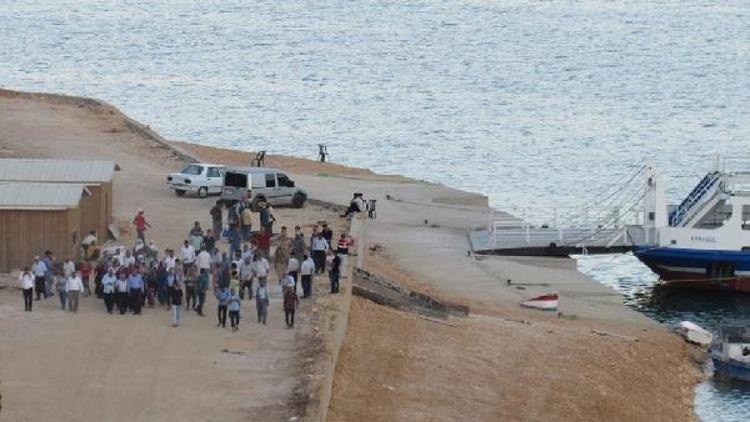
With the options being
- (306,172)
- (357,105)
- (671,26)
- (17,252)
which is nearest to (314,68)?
(357,105)

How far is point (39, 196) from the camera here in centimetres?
4984

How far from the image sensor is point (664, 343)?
53906mm

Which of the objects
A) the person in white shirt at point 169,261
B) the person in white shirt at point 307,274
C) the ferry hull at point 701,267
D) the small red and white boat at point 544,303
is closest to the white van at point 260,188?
the small red and white boat at point 544,303

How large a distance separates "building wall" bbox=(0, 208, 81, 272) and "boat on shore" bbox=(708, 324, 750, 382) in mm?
16414

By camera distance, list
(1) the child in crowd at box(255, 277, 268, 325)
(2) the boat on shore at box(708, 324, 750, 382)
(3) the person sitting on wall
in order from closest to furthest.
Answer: (1) the child in crowd at box(255, 277, 268, 325) → (2) the boat on shore at box(708, 324, 750, 382) → (3) the person sitting on wall

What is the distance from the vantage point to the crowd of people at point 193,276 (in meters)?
43.9

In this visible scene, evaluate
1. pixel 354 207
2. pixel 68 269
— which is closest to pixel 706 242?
pixel 354 207

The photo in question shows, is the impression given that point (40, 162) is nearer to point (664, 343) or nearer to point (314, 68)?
point (664, 343)

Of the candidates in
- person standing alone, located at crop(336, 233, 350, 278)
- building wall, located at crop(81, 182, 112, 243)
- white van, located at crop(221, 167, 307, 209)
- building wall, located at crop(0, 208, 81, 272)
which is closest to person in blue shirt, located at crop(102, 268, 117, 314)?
building wall, located at crop(0, 208, 81, 272)

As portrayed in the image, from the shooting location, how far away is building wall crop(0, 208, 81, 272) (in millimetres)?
49216

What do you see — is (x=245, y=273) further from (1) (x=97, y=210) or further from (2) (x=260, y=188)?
(2) (x=260, y=188)

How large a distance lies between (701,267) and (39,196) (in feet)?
81.8

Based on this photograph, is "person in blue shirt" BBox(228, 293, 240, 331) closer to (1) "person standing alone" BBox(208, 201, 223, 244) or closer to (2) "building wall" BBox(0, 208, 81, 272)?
(2) "building wall" BBox(0, 208, 81, 272)

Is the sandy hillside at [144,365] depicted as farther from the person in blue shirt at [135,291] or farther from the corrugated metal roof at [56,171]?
the corrugated metal roof at [56,171]
